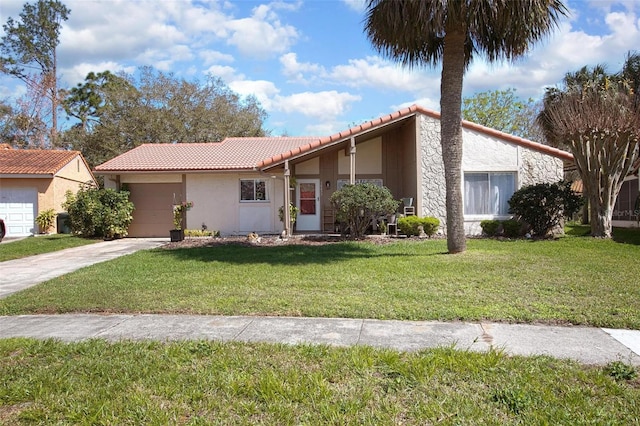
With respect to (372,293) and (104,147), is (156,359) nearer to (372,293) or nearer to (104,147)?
(372,293)

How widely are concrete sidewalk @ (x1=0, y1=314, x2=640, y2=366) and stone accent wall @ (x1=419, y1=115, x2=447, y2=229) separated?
35.1 feet

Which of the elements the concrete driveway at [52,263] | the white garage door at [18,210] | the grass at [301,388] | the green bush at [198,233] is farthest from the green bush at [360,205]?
the white garage door at [18,210]

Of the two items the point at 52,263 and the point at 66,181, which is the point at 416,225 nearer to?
the point at 52,263

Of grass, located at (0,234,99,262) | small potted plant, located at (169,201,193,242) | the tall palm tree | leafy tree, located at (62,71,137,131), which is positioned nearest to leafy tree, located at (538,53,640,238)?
the tall palm tree

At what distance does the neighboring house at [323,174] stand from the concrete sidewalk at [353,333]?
9.86 metres

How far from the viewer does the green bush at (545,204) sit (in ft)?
47.4

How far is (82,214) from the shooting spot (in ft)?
57.7

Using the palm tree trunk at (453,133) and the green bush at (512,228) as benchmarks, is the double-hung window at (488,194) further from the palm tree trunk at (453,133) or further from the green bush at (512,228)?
the palm tree trunk at (453,133)

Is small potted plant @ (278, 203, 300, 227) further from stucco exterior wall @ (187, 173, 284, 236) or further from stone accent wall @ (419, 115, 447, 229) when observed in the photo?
stone accent wall @ (419, 115, 447, 229)

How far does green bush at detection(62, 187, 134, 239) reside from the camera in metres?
17.5

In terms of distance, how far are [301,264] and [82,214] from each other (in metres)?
11.7

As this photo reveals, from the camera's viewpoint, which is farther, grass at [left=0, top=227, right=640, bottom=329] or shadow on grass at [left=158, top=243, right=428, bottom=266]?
shadow on grass at [left=158, top=243, right=428, bottom=266]

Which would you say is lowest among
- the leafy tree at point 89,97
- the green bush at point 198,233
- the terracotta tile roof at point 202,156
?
the green bush at point 198,233

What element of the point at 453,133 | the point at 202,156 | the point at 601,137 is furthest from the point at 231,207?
the point at 601,137
